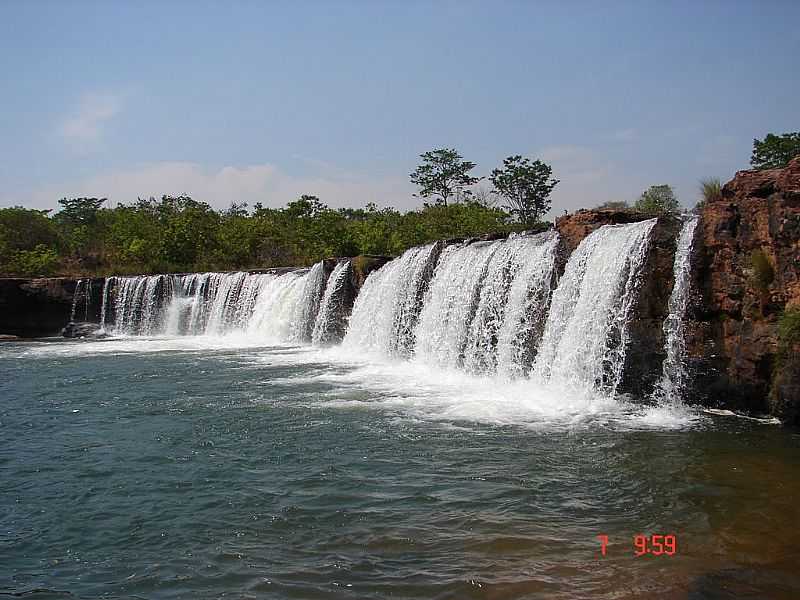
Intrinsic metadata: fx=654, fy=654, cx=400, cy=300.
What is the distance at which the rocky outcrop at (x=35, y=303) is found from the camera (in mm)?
29156

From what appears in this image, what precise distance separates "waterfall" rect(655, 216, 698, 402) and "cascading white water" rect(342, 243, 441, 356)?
24.3 ft

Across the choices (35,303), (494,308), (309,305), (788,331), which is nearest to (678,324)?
(788,331)

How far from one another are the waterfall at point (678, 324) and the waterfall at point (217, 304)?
13.3 metres

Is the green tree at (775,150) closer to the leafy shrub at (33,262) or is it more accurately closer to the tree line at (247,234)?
the tree line at (247,234)

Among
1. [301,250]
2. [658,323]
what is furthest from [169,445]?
[301,250]

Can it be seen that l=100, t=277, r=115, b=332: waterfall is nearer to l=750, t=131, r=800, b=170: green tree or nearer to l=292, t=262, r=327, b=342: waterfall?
l=292, t=262, r=327, b=342: waterfall

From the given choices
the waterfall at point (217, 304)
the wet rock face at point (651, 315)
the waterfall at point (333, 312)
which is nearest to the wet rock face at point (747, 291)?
the wet rock face at point (651, 315)

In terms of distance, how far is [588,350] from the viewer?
11.2m

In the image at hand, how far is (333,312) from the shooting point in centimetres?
2097

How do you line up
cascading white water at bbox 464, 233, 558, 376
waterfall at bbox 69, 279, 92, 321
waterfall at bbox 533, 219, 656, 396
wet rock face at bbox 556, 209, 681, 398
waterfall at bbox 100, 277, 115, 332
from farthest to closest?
waterfall at bbox 69, 279, 92, 321, waterfall at bbox 100, 277, 115, 332, cascading white water at bbox 464, 233, 558, 376, waterfall at bbox 533, 219, 656, 396, wet rock face at bbox 556, 209, 681, 398

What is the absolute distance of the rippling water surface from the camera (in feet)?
15.1
